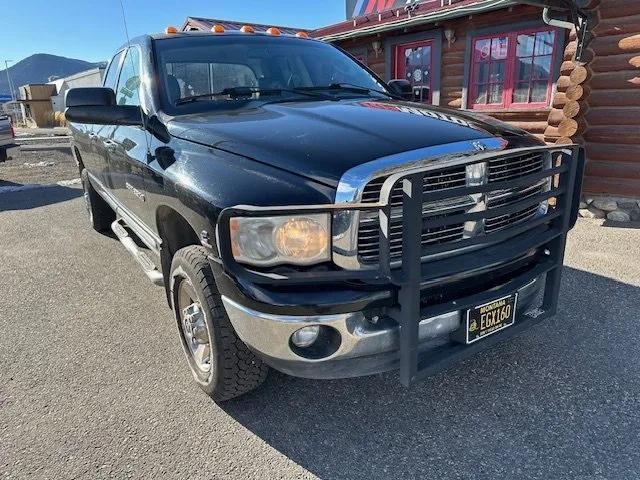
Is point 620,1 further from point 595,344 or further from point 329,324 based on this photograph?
point 329,324

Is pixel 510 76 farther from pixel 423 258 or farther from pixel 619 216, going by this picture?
pixel 423 258

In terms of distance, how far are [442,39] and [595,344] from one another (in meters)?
7.20

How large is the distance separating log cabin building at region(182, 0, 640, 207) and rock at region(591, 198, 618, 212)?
0.30 feet

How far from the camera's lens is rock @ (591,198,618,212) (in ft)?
20.4

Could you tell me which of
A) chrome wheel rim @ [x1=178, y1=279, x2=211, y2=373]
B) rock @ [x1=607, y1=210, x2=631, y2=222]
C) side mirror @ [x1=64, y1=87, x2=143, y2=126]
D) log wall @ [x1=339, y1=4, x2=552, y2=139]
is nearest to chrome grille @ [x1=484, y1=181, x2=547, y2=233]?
chrome wheel rim @ [x1=178, y1=279, x2=211, y2=373]

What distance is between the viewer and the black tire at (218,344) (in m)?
2.25

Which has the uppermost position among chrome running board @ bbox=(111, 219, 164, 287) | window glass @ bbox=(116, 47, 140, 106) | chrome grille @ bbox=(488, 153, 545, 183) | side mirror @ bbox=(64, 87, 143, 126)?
window glass @ bbox=(116, 47, 140, 106)

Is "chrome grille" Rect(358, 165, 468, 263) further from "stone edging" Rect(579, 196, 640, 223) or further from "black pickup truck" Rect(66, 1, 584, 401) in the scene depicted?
"stone edging" Rect(579, 196, 640, 223)

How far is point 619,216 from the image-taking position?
6137mm

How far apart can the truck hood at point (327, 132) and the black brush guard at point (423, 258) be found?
25cm

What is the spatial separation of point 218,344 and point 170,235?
865mm

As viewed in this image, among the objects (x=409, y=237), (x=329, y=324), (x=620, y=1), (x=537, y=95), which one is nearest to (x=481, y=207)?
(x=409, y=237)

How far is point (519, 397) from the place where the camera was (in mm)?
2600

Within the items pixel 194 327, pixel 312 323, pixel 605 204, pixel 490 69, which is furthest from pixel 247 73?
pixel 490 69
